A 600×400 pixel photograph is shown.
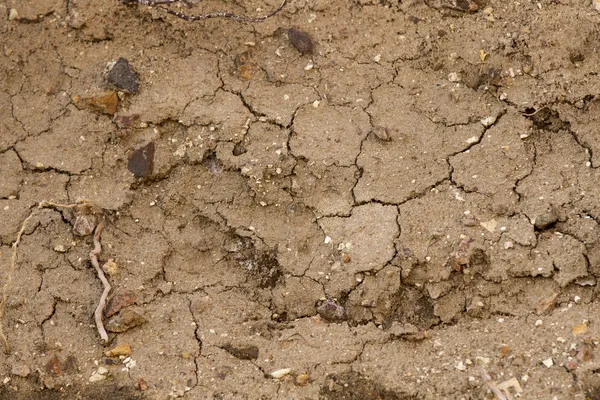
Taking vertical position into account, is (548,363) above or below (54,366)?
above

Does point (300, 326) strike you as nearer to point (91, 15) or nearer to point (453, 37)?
point (453, 37)

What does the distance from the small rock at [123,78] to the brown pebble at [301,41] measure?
78 centimetres

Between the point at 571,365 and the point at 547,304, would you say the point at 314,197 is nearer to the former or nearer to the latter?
the point at 547,304

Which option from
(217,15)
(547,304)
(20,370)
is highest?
(217,15)

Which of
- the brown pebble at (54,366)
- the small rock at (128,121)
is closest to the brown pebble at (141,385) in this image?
the brown pebble at (54,366)

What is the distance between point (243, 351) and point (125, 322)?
1.74ft

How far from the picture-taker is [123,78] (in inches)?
138

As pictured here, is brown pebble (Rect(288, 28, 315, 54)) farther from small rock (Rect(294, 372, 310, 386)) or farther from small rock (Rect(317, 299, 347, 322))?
small rock (Rect(294, 372, 310, 386))

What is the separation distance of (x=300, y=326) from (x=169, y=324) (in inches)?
22.7

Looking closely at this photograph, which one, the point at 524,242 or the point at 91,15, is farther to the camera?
the point at 91,15

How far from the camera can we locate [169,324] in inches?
125

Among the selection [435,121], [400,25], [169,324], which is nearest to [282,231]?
[169,324]

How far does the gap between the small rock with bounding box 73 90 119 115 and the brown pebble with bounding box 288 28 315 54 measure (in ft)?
2.94

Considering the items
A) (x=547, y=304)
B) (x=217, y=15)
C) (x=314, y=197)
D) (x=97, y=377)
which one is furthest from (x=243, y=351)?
(x=217, y=15)
